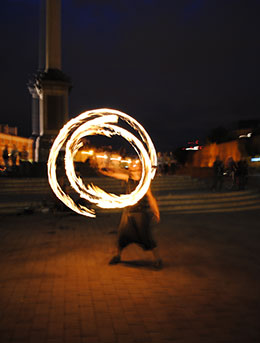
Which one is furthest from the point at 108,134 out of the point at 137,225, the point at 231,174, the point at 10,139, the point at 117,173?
the point at 10,139

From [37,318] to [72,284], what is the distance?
1.30 m

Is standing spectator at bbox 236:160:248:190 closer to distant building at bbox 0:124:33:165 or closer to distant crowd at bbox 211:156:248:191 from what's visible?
distant crowd at bbox 211:156:248:191

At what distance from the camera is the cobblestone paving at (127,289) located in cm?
399

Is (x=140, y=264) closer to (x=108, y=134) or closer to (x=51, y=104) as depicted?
(x=108, y=134)

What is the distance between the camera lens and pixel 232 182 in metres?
20.2

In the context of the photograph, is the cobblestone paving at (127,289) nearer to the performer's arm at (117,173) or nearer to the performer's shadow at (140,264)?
the performer's shadow at (140,264)

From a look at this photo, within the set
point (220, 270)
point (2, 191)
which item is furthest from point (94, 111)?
point (2, 191)

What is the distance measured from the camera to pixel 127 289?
212 inches

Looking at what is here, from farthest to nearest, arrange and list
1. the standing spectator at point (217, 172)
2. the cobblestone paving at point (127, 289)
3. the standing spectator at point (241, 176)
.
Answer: the standing spectator at point (241, 176) → the standing spectator at point (217, 172) → the cobblestone paving at point (127, 289)

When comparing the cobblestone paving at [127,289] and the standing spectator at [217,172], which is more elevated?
the standing spectator at [217,172]

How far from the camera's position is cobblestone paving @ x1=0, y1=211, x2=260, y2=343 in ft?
13.1

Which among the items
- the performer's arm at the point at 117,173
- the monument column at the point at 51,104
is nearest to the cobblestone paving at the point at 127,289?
the performer's arm at the point at 117,173

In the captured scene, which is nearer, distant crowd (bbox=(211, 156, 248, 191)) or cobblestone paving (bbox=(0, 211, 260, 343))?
cobblestone paving (bbox=(0, 211, 260, 343))

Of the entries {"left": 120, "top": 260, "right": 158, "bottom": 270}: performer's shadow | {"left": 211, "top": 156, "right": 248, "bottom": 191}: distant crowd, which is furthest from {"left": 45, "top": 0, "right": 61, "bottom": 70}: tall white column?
{"left": 120, "top": 260, "right": 158, "bottom": 270}: performer's shadow
